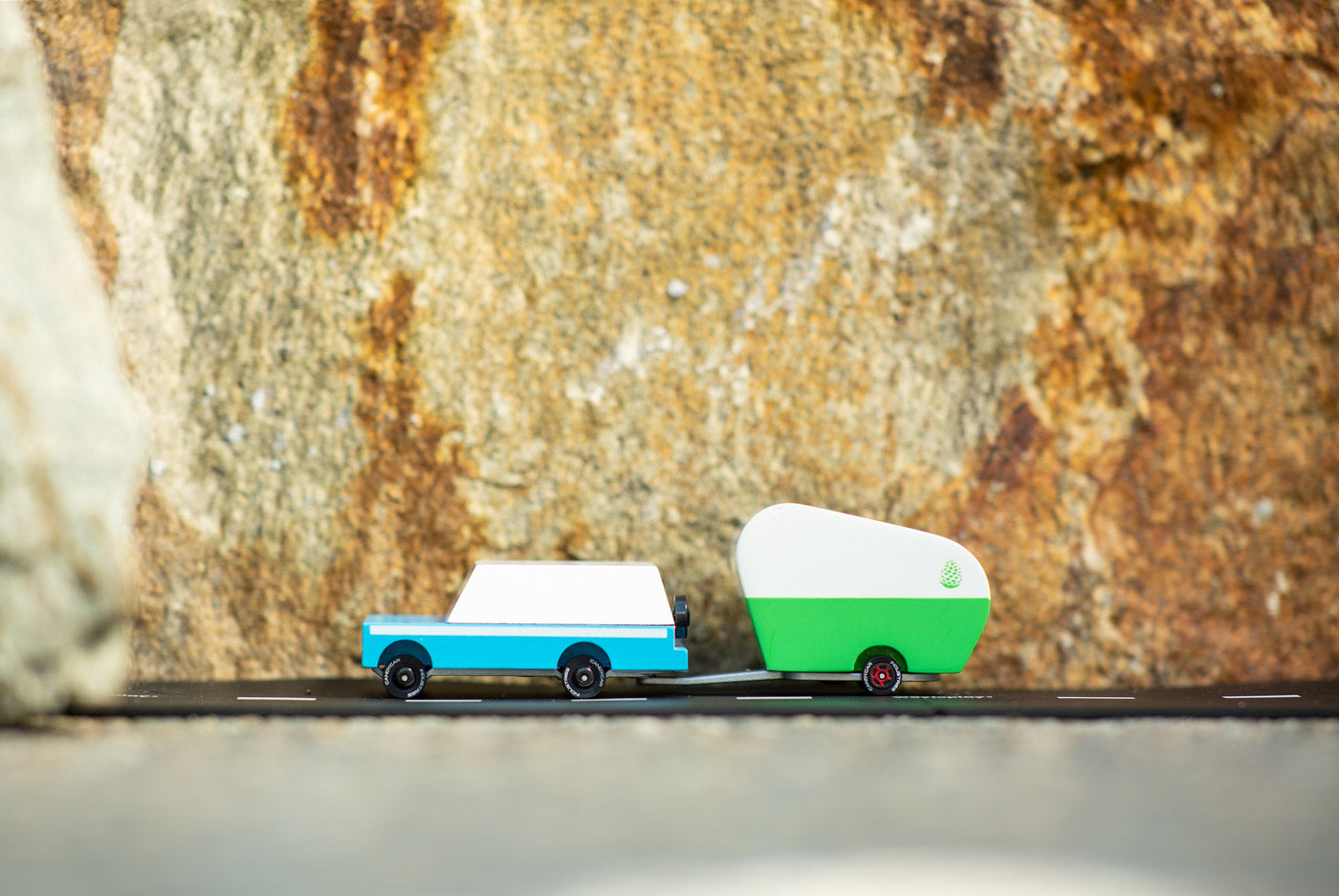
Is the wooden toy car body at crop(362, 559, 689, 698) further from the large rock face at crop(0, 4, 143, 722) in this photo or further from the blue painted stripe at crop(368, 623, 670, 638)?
the large rock face at crop(0, 4, 143, 722)

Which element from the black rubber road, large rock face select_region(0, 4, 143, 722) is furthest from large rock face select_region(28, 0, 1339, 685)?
large rock face select_region(0, 4, 143, 722)

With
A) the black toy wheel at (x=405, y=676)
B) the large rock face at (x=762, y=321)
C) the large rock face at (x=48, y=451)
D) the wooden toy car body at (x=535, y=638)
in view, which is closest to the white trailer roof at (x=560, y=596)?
the wooden toy car body at (x=535, y=638)

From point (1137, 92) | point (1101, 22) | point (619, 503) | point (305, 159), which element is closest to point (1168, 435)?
point (1137, 92)

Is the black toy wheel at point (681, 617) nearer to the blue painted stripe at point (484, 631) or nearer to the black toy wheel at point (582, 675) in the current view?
the blue painted stripe at point (484, 631)

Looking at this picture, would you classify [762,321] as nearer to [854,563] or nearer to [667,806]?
[854,563]

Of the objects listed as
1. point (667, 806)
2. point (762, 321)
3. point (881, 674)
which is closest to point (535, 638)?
point (881, 674)

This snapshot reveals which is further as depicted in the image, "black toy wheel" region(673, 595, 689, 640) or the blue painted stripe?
"black toy wheel" region(673, 595, 689, 640)

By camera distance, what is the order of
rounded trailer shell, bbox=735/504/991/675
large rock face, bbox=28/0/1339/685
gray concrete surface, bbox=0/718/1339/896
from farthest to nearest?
large rock face, bbox=28/0/1339/685, rounded trailer shell, bbox=735/504/991/675, gray concrete surface, bbox=0/718/1339/896
